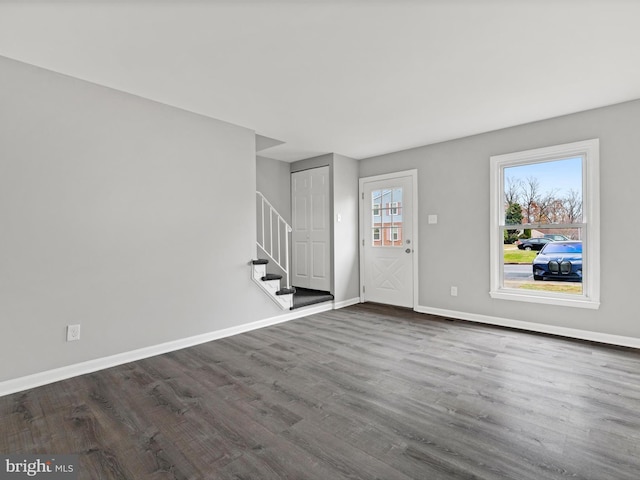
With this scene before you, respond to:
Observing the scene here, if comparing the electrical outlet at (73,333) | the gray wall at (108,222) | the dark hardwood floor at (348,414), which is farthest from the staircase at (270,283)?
the electrical outlet at (73,333)

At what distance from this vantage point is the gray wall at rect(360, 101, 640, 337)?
10.8ft

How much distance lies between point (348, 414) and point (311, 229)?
145 inches

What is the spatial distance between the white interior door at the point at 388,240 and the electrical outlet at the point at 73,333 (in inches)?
157

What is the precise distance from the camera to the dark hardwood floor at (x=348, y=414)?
164 centimetres

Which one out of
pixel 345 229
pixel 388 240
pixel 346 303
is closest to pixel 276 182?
pixel 345 229

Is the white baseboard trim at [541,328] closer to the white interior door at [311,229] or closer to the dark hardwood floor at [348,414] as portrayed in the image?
the dark hardwood floor at [348,414]

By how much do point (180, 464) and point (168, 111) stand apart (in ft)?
10.0

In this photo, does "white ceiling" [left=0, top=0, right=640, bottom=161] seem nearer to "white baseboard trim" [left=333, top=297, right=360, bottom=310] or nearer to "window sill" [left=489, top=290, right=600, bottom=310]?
"window sill" [left=489, top=290, right=600, bottom=310]

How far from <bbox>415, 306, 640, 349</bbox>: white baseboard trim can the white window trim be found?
0.93ft

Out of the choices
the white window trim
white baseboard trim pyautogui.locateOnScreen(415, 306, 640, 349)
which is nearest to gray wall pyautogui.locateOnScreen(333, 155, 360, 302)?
white baseboard trim pyautogui.locateOnScreen(415, 306, 640, 349)

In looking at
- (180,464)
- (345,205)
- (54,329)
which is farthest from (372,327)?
(54,329)

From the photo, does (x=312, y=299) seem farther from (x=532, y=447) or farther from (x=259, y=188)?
(x=532, y=447)

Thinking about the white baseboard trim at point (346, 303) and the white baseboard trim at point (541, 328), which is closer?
the white baseboard trim at point (541, 328)

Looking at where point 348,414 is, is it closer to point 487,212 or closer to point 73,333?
point 73,333
